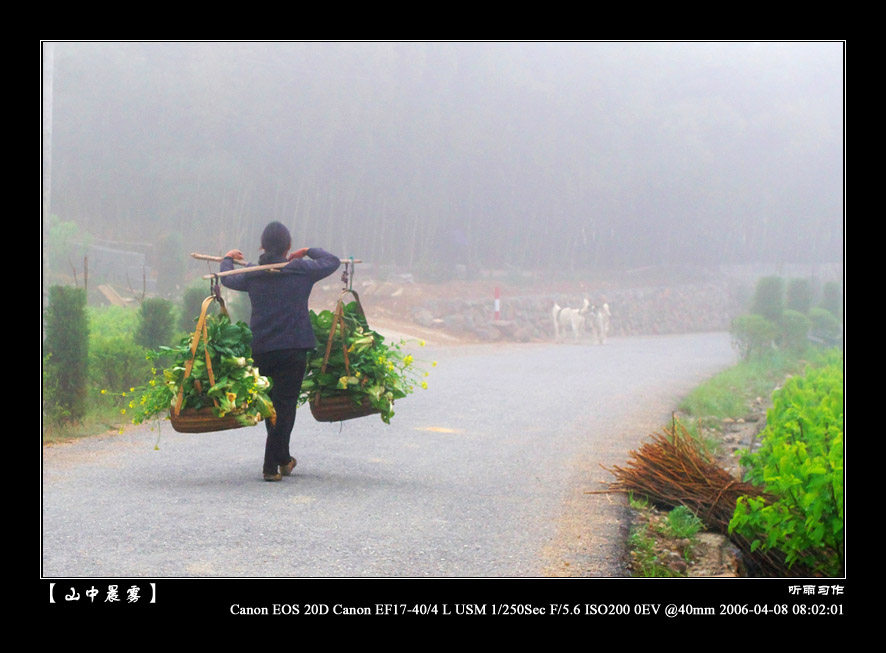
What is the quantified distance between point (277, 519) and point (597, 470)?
254 centimetres

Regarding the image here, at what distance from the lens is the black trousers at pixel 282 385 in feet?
16.1

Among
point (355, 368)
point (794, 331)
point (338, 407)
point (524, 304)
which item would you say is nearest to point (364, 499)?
point (338, 407)

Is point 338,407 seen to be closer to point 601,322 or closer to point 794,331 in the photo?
point 794,331

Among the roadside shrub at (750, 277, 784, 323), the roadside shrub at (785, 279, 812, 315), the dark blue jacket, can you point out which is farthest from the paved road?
the roadside shrub at (785, 279, 812, 315)

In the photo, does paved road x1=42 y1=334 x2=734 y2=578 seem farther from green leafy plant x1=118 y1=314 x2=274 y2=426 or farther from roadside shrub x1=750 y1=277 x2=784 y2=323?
roadside shrub x1=750 y1=277 x2=784 y2=323

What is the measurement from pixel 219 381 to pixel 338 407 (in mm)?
863

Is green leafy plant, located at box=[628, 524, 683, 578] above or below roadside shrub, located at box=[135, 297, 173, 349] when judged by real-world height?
below

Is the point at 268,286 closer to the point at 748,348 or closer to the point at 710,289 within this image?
the point at 748,348

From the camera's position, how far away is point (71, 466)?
5.58 m

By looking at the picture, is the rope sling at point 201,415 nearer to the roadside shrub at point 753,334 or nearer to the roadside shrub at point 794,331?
the roadside shrub at point 753,334

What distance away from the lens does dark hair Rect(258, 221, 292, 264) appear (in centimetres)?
492

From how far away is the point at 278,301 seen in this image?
4855 millimetres

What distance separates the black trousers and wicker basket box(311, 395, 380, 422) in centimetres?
15

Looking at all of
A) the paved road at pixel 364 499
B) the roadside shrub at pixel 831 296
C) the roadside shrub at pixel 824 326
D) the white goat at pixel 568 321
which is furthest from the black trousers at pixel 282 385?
the white goat at pixel 568 321
